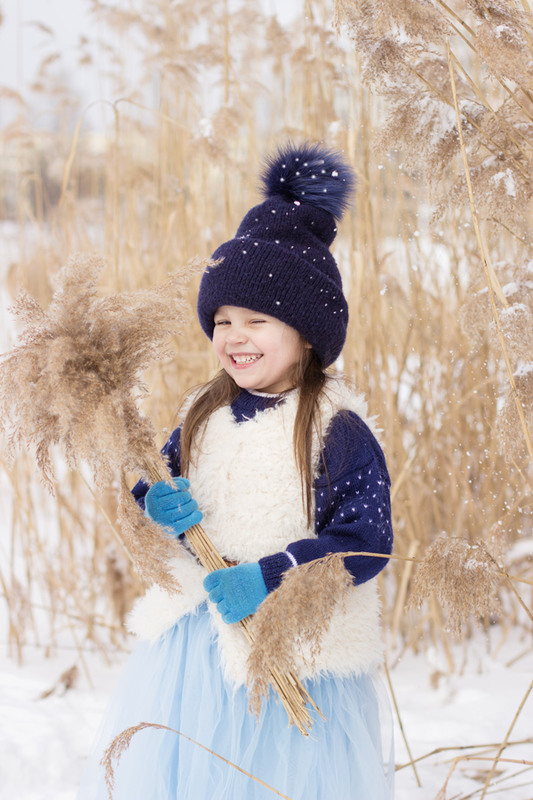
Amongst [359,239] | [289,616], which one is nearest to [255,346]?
[289,616]

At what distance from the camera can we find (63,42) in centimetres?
282

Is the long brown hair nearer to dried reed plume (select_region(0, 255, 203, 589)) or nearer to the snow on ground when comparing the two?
dried reed plume (select_region(0, 255, 203, 589))

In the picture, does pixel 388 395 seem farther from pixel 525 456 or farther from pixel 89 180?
pixel 89 180

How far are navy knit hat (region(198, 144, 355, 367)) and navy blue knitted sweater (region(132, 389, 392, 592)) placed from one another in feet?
0.58

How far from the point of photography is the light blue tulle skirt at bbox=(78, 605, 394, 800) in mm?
1042

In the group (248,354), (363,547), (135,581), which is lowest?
(135,581)

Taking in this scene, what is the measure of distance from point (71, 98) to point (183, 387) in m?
1.64

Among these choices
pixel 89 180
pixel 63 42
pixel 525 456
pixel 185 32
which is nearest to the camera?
pixel 525 456

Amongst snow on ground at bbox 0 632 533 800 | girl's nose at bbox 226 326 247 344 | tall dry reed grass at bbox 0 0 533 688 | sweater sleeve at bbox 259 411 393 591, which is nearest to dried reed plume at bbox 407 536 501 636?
sweater sleeve at bbox 259 411 393 591

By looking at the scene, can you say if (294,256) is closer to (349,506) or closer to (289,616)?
(349,506)

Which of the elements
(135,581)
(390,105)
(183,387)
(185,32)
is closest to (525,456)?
(390,105)

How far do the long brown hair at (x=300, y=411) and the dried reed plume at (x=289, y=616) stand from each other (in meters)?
0.29

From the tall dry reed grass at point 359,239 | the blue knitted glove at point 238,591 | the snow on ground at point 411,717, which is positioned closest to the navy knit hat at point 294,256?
the tall dry reed grass at point 359,239

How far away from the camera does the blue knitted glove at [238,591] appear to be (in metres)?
1.02
